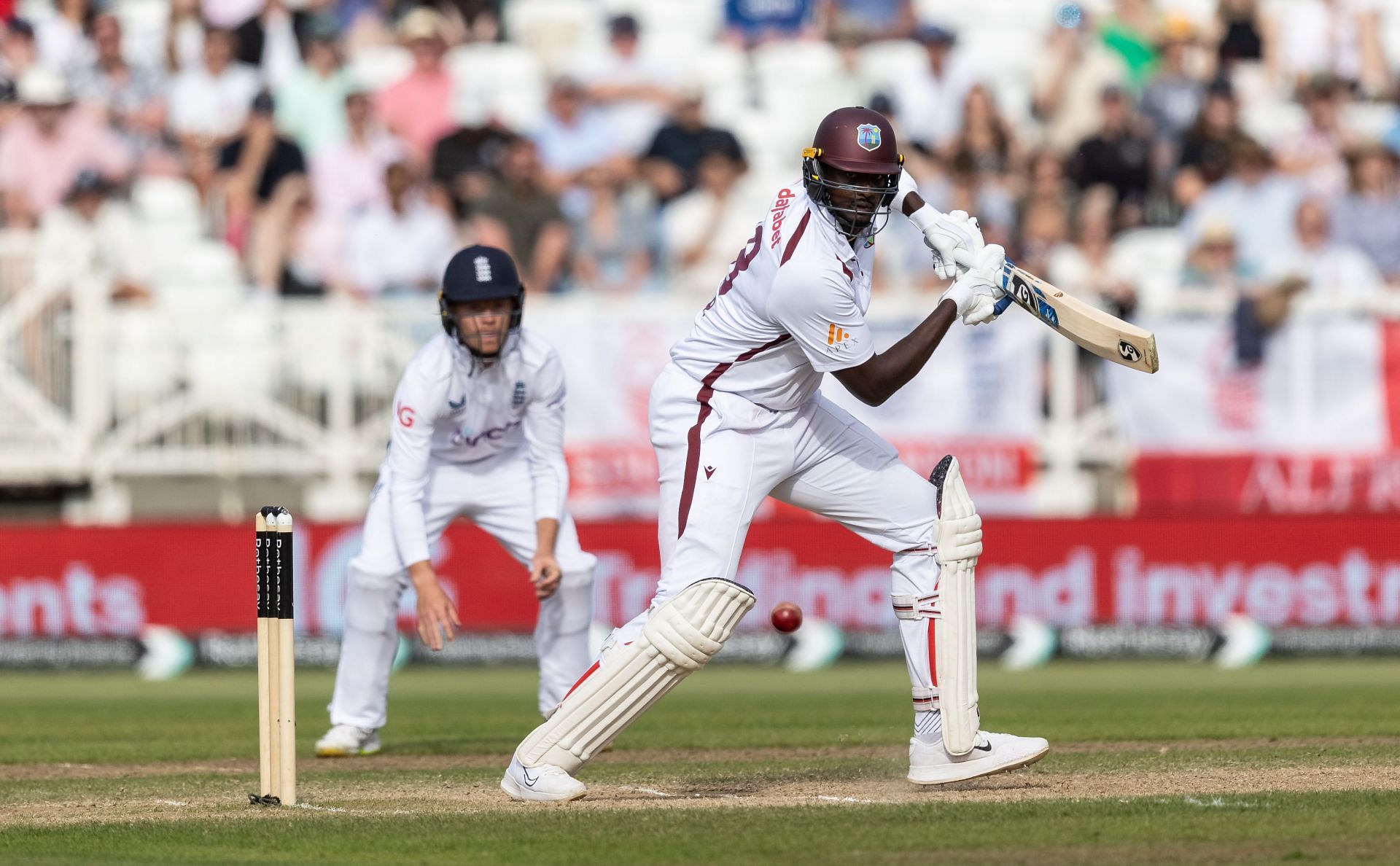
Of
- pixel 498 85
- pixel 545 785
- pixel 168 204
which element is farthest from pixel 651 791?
pixel 498 85

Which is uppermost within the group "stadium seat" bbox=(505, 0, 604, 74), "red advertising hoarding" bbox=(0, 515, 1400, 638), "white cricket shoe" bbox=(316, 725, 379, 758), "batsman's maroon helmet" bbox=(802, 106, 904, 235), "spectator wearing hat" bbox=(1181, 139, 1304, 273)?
"stadium seat" bbox=(505, 0, 604, 74)

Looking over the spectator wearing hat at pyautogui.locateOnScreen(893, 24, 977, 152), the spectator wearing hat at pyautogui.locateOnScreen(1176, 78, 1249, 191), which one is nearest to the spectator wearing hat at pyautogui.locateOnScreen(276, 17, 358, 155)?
the spectator wearing hat at pyautogui.locateOnScreen(893, 24, 977, 152)

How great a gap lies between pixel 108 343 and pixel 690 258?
165 inches

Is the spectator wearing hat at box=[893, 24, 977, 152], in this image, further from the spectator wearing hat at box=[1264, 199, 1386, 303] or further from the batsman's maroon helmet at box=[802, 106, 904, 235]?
the batsman's maroon helmet at box=[802, 106, 904, 235]

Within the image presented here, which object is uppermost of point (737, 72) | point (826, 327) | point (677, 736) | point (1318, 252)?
point (737, 72)

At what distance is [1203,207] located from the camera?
15.5 meters

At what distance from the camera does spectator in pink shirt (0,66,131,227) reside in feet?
52.9

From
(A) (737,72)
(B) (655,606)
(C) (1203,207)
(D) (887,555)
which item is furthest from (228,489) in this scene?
(B) (655,606)

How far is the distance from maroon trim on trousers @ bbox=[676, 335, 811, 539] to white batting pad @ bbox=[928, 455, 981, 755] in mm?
761

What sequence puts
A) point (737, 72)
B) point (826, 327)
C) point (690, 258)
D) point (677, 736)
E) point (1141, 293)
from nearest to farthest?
point (826, 327) < point (677, 736) < point (1141, 293) < point (690, 258) < point (737, 72)

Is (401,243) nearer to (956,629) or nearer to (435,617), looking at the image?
(435,617)

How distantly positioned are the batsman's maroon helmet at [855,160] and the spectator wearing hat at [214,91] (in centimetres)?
1080

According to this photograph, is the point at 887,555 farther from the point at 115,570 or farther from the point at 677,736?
the point at 115,570

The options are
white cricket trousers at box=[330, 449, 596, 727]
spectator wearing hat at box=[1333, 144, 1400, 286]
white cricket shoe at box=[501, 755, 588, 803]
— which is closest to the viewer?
white cricket shoe at box=[501, 755, 588, 803]
